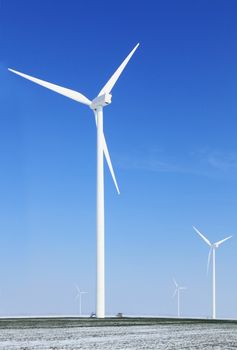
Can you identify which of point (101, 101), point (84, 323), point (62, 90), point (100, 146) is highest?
point (62, 90)

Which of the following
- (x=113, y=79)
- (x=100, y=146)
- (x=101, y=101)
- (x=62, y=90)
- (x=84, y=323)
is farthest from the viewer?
(x=113, y=79)

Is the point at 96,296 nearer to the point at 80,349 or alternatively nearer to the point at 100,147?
the point at 100,147

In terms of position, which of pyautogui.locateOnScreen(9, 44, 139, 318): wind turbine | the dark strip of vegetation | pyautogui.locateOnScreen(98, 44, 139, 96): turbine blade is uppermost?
pyautogui.locateOnScreen(98, 44, 139, 96): turbine blade

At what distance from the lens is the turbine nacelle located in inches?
2308

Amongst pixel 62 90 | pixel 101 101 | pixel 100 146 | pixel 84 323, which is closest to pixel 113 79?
pixel 101 101

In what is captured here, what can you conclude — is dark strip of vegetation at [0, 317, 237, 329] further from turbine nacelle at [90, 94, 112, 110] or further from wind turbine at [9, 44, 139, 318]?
turbine nacelle at [90, 94, 112, 110]

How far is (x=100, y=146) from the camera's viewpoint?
56.5m

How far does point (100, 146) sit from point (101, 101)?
5.69m

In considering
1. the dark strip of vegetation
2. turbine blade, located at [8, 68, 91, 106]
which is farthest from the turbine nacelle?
the dark strip of vegetation

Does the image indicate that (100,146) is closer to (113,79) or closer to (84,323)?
(113,79)

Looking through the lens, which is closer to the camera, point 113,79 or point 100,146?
point 100,146

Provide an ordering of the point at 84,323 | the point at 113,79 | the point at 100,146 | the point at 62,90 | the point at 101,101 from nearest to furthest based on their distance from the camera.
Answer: the point at 84,323
the point at 100,146
the point at 101,101
the point at 62,90
the point at 113,79

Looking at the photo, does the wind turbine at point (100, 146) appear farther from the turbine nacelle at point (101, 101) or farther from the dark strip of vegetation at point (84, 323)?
the dark strip of vegetation at point (84, 323)

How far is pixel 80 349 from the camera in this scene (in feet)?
55.3
